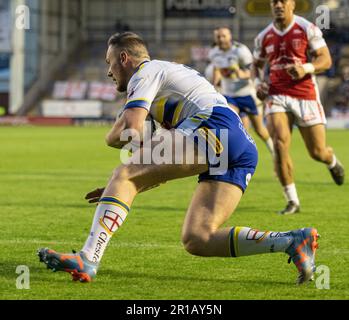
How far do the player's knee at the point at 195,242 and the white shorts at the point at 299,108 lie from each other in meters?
Result: 5.06

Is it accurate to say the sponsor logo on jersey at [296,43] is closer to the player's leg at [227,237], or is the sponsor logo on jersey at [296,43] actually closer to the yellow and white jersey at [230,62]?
the player's leg at [227,237]

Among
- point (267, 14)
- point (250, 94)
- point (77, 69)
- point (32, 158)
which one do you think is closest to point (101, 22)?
point (77, 69)

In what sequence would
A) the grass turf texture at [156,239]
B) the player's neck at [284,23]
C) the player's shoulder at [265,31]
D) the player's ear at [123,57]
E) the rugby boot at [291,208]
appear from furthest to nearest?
the player's shoulder at [265,31] < the player's neck at [284,23] < the rugby boot at [291,208] < the player's ear at [123,57] < the grass turf texture at [156,239]

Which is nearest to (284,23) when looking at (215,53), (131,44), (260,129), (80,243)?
(80,243)

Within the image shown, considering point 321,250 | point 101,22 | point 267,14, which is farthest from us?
point 101,22

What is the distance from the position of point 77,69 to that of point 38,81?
93.8 inches

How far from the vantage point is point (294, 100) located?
445 inches

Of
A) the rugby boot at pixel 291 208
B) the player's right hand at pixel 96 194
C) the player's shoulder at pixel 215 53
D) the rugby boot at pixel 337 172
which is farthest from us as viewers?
the player's shoulder at pixel 215 53

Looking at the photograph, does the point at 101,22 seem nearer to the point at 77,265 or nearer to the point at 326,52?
the point at 326,52

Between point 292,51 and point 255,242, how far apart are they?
537 cm

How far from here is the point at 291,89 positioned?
11.4 meters

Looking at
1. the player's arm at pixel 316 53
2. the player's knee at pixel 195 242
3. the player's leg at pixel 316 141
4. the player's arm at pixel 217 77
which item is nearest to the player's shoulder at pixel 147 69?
the player's knee at pixel 195 242

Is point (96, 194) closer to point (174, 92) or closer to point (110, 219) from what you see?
point (110, 219)

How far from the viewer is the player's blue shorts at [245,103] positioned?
56.3 feet
